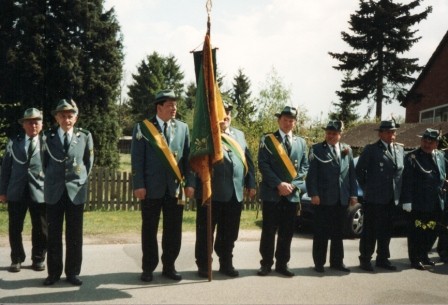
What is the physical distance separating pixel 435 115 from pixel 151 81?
46.8m

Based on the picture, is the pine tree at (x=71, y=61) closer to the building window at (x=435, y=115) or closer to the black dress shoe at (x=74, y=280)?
the building window at (x=435, y=115)

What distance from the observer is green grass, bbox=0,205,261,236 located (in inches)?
345

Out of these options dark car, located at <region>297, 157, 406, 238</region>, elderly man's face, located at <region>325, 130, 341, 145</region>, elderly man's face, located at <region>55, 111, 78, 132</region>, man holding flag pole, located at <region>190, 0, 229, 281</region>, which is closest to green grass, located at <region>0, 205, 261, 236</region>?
dark car, located at <region>297, 157, 406, 238</region>

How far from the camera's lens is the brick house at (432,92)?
2530 centimetres

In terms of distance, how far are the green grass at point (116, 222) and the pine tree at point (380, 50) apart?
25827 mm

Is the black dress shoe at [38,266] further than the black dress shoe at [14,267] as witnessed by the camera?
Yes

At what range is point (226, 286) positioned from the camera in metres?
5.51

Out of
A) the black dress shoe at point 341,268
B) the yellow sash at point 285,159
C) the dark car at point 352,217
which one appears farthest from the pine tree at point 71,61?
the black dress shoe at point 341,268

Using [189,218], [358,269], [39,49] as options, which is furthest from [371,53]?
[358,269]

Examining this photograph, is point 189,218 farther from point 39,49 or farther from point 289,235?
point 39,49

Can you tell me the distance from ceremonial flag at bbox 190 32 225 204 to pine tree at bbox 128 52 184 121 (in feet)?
189

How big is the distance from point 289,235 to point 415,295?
65.8 inches

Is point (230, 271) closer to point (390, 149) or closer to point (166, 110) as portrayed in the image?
point (166, 110)

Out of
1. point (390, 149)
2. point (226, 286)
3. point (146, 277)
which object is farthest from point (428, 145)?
point (146, 277)
